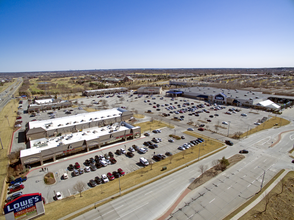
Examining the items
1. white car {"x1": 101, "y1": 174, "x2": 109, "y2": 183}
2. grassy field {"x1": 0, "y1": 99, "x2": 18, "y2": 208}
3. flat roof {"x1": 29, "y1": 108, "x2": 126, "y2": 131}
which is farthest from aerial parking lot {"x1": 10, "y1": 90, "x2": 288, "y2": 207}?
flat roof {"x1": 29, "y1": 108, "x2": 126, "y2": 131}

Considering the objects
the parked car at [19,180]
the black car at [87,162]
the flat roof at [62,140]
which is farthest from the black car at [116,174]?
the parked car at [19,180]

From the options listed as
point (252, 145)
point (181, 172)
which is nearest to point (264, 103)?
point (252, 145)

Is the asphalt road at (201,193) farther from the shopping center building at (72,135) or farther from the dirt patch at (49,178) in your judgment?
the shopping center building at (72,135)

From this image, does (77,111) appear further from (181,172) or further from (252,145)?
(252,145)

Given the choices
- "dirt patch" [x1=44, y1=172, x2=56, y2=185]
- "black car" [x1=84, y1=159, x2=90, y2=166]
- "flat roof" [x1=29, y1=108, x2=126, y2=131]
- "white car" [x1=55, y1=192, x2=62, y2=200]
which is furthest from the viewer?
"flat roof" [x1=29, y1=108, x2=126, y2=131]

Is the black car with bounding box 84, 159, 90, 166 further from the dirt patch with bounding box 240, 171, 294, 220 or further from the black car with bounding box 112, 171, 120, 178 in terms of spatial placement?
the dirt patch with bounding box 240, 171, 294, 220

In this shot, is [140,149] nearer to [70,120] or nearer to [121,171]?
[121,171]
